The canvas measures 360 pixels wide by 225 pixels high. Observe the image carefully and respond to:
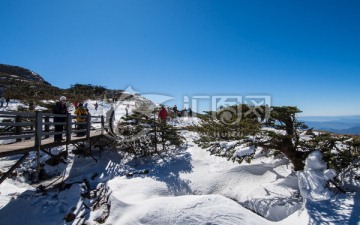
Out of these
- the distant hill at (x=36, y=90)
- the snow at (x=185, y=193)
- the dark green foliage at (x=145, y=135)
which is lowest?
the snow at (x=185, y=193)

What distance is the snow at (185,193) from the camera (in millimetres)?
6199

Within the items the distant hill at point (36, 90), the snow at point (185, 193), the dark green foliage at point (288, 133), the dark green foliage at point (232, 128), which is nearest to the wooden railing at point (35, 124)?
the snow at point (185, 193)

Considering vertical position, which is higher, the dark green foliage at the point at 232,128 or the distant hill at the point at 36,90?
the distant hill at the point at 36,90

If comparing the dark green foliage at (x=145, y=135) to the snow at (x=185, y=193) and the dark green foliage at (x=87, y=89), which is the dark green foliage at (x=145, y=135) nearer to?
the snow at (x=185, y=193)

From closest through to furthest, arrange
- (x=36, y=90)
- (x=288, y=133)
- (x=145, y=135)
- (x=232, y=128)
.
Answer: (x=288, y=133), (x=232, y=128), (x=145, y=135), (x=36, y=90)

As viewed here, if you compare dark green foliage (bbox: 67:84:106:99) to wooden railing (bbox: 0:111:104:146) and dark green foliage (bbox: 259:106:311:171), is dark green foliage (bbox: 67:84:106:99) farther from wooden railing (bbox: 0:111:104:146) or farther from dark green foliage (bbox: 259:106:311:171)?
dark green foliage (bbox: 259:106:311:171)

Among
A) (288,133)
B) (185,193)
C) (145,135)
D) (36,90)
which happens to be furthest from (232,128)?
(36,90)

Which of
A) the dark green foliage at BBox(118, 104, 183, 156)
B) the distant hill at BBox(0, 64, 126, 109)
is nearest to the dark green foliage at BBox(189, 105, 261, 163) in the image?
the dark green foliage at BBox(118, 104, 183, 156)

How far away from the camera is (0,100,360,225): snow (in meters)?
6.20

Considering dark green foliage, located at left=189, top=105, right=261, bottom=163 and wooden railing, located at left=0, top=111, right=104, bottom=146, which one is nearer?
wooden railing, located at left=0, top=111, right=104, bottom=146

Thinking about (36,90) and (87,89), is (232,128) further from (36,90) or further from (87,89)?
(87,89)

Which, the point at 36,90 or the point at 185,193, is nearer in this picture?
the point at 185,193

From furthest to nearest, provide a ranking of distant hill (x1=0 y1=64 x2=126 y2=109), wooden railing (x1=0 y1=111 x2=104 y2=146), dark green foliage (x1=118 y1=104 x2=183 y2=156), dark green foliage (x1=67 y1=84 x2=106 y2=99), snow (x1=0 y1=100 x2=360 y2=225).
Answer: dark green foliage (x1=67 y1=84 x2=106 y2=99), distant hill (x1=0 y1=64 x2=126 y2=109), dark green foliage (x1=118 y1=104 x2=183 y2=156), wooden railing (x1=0 y1=111 x2=104 y2=146), snow (x1=0 y1=100 x2=360 y2=225)

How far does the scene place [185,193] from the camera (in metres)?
8.75
